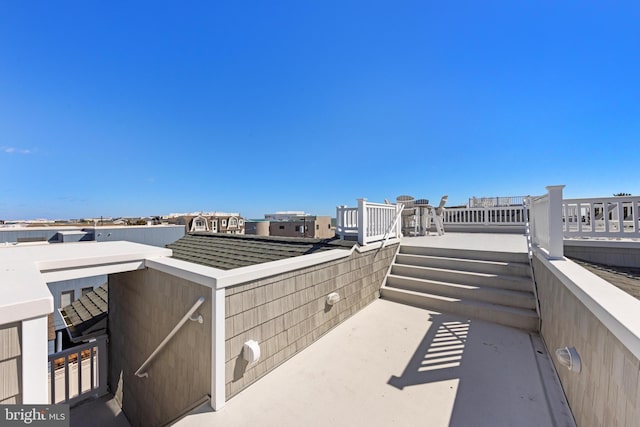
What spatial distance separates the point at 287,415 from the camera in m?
1.98

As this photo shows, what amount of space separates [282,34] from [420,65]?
4.35 metres

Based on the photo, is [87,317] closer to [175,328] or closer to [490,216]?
[175,328]

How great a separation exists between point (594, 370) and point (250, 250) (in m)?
4.32

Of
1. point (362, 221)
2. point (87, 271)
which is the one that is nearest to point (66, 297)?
point (87, 271)

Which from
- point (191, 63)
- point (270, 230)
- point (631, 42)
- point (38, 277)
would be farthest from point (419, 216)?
point (270, 230)

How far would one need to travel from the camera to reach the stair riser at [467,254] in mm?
4145

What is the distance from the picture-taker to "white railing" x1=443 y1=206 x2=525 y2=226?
8.52 metres

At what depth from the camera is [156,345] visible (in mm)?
3094

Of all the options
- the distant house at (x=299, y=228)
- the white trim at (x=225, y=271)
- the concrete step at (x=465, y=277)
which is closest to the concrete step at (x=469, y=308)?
the concrete step at (x=465, y=277)

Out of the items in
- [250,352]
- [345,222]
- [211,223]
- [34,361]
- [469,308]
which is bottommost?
[469,308]

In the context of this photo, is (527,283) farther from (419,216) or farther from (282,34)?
(282,34)

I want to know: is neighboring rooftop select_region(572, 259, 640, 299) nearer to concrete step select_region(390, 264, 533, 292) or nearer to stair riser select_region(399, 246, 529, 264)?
concrete step select_region(390, 264, 533, 292)

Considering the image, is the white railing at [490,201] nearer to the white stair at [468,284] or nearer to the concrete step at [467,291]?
the white stair at [468,284]

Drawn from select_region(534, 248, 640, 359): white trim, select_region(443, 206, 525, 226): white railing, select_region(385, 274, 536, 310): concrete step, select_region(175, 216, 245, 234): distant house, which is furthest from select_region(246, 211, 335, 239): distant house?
select_region(534, 248, 640, 359): white trim
